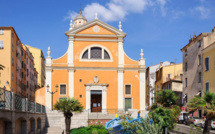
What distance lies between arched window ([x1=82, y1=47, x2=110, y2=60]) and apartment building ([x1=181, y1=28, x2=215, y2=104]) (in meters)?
12.0

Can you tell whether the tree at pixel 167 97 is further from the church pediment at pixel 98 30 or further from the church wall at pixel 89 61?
the church pediment at pixel 98 30

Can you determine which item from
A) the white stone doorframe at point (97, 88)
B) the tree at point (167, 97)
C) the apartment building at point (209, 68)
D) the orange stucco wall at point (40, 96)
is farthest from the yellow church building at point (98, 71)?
the apartment building at point (209, 68)

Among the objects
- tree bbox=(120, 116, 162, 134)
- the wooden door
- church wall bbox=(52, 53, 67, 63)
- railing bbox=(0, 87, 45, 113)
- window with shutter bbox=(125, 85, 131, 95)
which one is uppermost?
church wall bbox=(52, 53, 67, 63)

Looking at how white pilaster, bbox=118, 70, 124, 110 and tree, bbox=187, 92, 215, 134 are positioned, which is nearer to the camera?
tree, bbox=187, 92, 215, 134

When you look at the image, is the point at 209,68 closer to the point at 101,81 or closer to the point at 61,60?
the point at 101,81

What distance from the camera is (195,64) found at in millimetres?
44562

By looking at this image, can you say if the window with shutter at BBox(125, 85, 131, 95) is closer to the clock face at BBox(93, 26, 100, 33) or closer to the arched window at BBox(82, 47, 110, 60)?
the arched window at BBox(82, 47, 110, 60)

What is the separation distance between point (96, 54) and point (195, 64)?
44.7 ft

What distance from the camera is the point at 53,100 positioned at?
1635 inches

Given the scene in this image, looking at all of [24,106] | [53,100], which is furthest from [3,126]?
[53,100]

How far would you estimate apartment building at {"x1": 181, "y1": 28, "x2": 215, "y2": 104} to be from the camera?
4141 centimetres

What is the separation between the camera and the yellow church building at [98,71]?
42.6 metres

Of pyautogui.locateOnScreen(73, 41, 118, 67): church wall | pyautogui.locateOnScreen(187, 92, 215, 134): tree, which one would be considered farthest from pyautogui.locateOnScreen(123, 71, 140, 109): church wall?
pyautogui.locateOnScreen(187, 92, 215, 134): tree

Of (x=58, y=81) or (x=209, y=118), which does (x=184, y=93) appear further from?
(x=209, y=118)
